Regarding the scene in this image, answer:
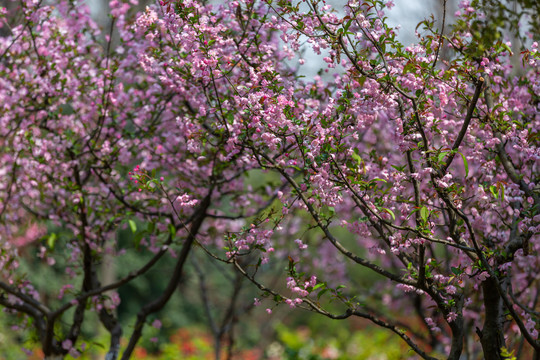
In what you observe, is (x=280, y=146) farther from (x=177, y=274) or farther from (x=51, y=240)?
(x=51, y=240)

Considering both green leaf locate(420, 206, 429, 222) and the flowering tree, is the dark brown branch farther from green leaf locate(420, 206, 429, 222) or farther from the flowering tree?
green leaf locate(420, 206, 429, 222)

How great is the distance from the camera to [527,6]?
2.49 metres

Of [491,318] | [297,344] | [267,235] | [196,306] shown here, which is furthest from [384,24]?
[196,306]

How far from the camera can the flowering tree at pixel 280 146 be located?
3371 mm

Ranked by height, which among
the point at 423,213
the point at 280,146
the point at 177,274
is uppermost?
the point at 280,146

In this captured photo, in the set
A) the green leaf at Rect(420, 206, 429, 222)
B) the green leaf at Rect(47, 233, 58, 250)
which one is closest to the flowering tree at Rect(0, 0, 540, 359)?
the green leaf at Rect(420, 206, 429, 222)

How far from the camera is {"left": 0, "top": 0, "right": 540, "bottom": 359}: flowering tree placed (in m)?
3.37

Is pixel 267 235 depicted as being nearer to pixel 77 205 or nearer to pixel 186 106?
pixel 186 106

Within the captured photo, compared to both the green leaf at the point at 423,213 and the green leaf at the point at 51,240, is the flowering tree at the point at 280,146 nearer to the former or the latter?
the green leaf at the point at 423,213

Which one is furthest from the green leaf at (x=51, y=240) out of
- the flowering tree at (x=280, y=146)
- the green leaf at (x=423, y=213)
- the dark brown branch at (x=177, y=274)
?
the green leaf at (x=423, y=213)

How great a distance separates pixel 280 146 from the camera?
4250 millimetres

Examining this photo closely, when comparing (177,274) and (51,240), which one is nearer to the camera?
(51,240)

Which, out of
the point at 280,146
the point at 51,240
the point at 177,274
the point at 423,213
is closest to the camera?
the point at 423,213

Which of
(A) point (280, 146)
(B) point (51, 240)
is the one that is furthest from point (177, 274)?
(A) point (280, 146)
